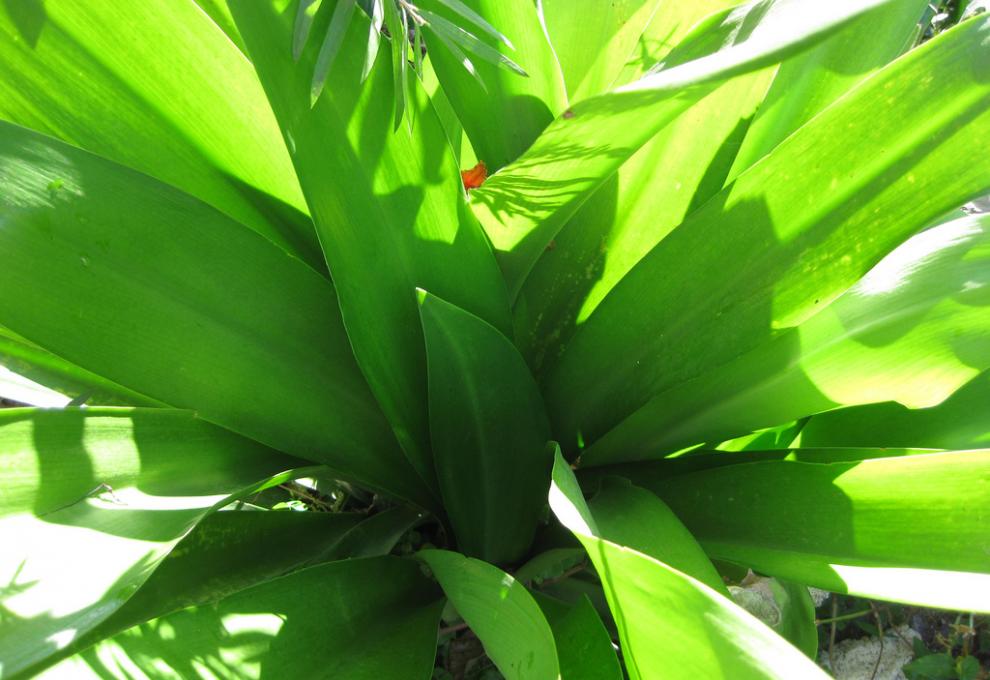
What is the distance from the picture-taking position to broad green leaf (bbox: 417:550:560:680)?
0.43 m

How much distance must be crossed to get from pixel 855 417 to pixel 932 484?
0.70 ft

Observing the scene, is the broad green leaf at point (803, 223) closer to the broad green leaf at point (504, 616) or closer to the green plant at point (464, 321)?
the green plant at point (464, 321)

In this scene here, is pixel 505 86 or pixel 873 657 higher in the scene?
pixel 505 86

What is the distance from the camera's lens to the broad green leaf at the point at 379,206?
456 mm

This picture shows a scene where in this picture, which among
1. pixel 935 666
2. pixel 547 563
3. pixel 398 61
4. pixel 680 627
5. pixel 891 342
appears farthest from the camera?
pixel 935 666

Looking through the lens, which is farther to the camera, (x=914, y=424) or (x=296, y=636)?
(x=914, y=424)

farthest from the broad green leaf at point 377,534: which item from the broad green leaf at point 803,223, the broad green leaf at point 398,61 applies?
the broad green leaf at point 398,61

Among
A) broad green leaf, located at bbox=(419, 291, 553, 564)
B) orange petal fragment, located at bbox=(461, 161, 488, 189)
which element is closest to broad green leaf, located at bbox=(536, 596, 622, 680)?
broad green leaf, located at bbox=(419, 291, 553, 564)

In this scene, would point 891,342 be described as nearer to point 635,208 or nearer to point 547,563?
point 635,208

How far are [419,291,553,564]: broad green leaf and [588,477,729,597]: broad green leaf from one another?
A: 0.23 feet

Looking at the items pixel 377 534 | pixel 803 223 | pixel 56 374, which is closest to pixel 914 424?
pixel 803 223

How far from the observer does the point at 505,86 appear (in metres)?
0.64

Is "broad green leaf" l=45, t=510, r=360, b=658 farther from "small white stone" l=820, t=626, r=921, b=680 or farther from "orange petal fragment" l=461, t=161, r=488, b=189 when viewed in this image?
"small white stone" l=820, t=626, r=921, b=680

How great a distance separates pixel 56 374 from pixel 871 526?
0.65m
